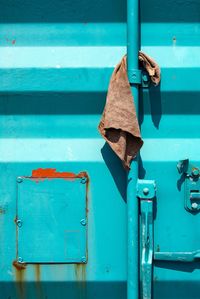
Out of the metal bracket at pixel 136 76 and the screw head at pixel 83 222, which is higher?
the metal bracket at pixel 136 76

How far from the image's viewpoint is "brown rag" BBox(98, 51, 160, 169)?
1902mm

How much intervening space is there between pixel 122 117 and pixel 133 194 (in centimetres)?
31

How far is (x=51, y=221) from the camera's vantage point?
1969mm

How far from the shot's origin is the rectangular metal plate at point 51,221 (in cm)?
196

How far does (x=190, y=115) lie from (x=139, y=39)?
38cm

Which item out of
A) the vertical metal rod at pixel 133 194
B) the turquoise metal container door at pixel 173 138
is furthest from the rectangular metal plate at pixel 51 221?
the turquoise metal container door at pixel 173 138

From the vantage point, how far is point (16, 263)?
197 cm

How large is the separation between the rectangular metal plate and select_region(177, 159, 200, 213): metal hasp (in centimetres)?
41

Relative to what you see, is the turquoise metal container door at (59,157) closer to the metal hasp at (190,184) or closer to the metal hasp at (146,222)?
the metal hasp at (146,222)

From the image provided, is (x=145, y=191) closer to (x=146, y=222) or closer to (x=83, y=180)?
(x=146, y=222)

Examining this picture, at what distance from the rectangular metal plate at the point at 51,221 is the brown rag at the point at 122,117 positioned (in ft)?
0.73

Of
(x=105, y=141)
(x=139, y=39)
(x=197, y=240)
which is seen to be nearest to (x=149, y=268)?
(x=197, y=240)

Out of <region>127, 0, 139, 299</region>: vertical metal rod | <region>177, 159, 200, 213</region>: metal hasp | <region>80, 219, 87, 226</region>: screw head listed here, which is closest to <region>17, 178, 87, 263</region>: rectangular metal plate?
<region>80, 219, 87, 226</region>: screw head

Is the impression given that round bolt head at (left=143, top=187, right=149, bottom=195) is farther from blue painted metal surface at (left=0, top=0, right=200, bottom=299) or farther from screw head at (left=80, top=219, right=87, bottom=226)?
screw head at (left=80, top=219, right=87, bottom=226)
